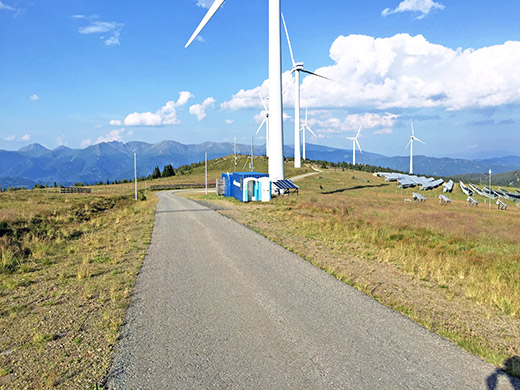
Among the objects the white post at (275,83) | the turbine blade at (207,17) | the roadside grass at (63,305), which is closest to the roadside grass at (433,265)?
the roadside grass at (63,305)

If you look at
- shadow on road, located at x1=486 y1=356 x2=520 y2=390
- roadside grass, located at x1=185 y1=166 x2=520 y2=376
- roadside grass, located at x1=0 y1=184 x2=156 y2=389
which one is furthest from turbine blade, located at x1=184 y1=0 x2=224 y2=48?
shadow on road, located at x1=486 y1=356 x2=520 y2=390

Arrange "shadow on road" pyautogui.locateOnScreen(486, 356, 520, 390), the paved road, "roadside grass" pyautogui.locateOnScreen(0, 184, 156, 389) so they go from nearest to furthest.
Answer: "shadow on road" pyautogui.locateOnScreen(486, 356, 520, 390) → the paved road → "roadside grass" pyautogui.locateOnScreen(0, 184, 156, 389)

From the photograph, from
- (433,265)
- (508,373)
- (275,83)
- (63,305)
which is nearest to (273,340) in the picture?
(508,373)

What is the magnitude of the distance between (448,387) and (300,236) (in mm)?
14580

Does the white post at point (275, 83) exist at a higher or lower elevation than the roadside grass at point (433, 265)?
higher

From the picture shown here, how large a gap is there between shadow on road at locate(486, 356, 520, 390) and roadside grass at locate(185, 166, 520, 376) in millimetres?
137

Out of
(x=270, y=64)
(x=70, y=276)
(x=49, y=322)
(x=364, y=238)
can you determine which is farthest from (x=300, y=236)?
(x=270, y=64)

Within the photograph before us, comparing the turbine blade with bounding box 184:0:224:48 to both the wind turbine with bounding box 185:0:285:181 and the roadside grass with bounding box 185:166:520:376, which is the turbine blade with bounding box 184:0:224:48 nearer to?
the wind turbine with bounding box 185:0:285:181

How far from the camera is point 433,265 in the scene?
13484mm

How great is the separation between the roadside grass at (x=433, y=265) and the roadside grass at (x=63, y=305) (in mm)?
6724

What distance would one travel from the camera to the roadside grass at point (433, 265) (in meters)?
8.22

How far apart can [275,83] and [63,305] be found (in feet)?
124

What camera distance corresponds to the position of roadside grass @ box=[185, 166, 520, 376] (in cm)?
822

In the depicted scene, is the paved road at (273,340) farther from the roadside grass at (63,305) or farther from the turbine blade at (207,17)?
the turbine blade at (207,17)
